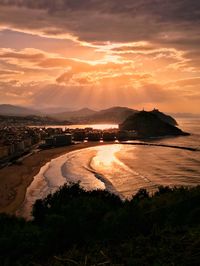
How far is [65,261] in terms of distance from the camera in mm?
13172

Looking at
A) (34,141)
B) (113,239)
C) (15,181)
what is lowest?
(15,181)

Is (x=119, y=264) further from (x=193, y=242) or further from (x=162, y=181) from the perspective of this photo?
(x=162, y=181)

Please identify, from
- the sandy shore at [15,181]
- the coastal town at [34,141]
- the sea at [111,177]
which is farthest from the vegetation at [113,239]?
the coastal town at [34,141]

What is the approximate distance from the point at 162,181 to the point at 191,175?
8.43 metres

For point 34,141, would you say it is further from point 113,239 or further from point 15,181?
point 113,239

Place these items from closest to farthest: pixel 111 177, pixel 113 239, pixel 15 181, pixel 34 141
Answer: pixel 113 239 < pixel 15 181 < pixel 111 177 < pixel 34 141

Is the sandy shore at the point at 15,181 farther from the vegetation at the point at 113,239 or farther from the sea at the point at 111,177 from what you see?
the vegetation at the point at 113,239

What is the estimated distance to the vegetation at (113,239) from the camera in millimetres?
12938

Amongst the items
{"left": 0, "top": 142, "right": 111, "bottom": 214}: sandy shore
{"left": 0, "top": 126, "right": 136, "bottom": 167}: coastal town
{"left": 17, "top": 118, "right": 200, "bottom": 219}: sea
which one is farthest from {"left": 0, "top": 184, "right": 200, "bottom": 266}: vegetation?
{"left": 0, "top": 126, "right": 136, "bottom": 167}: coastal town

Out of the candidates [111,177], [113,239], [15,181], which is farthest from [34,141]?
[113,239]

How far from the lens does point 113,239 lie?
15.4 meters

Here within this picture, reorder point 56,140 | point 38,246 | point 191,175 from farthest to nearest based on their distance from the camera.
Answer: point 56,140
point 191,175
point 38,246

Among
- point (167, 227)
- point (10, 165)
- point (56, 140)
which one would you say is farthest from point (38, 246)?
point (56, 140)

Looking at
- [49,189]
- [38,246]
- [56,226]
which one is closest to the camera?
[38,246]
